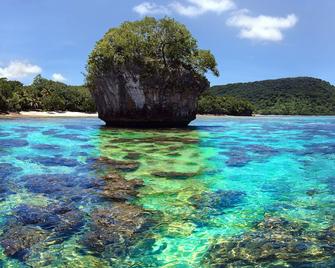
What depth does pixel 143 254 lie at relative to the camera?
16.9 ft

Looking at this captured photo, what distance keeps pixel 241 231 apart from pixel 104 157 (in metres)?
8.36

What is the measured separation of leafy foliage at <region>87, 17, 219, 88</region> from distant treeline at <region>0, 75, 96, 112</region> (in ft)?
117

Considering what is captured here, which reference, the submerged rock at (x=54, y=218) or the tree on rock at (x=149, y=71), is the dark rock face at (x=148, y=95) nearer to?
the tree on rock at (x=149, y=71)

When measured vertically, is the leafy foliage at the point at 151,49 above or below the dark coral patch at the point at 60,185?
above

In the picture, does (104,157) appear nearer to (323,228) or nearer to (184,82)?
(323,228)

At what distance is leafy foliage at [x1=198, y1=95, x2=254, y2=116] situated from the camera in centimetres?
10025

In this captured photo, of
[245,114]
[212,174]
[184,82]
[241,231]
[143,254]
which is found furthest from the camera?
[245,114]

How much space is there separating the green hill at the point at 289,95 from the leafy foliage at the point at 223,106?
18.7m

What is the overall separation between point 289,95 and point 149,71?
4710 inches

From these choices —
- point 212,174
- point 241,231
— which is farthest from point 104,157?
point 241,231

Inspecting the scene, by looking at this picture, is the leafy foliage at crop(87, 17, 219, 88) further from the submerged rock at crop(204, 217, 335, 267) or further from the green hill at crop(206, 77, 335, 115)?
the green hill at crop(206, 77, 335, 115)

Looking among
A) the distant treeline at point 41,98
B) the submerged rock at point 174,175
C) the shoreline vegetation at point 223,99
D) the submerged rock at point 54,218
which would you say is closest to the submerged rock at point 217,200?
the submerged rock at point 174,175

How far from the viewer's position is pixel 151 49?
30.2 metres

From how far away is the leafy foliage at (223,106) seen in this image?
10025 cm
